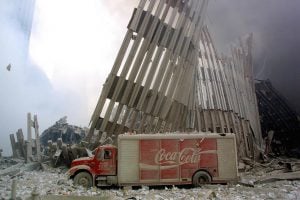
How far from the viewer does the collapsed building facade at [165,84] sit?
15.6 m

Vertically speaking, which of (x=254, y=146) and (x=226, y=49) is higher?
(x=226, y=49)

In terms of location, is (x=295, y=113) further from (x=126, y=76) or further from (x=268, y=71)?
(x=126, y=76)

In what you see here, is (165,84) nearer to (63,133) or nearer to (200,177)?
(200,177)

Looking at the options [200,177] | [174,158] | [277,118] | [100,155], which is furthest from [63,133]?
[277,118]

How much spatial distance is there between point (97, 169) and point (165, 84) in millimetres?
5880

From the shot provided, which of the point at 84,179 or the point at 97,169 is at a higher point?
the point at 97,169

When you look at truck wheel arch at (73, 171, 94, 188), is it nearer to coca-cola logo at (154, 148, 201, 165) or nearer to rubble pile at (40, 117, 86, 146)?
coca-cola logo at (154, 148, 201, 165)

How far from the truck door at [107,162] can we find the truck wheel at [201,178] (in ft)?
8.69

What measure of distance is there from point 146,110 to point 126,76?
1.71 m

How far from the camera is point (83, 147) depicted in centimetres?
1530

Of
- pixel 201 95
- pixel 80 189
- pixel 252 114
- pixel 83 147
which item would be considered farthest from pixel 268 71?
pixel 80 189

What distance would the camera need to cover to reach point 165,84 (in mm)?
16281

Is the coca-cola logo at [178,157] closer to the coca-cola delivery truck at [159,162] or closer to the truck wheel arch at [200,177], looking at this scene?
the coca-cola delivery truck at [159,162]

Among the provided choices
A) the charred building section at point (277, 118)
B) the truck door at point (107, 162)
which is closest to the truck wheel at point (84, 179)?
the truck door at point (107, 162)
